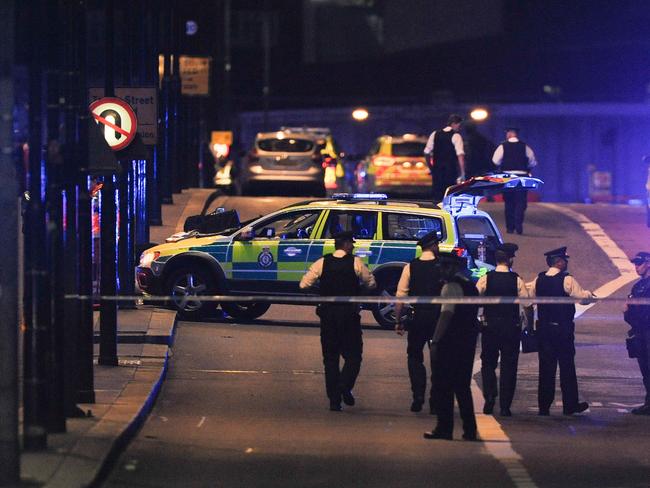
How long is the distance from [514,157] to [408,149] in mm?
8309

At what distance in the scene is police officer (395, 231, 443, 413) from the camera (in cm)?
1373

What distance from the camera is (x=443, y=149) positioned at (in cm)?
2569

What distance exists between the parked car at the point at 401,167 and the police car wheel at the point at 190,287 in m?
14.0

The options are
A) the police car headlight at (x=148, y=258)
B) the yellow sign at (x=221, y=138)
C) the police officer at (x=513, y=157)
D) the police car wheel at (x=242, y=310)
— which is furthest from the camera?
the yellow sign at (x=221, y=138)

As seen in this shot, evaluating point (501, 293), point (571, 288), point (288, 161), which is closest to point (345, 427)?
point (501, 293)

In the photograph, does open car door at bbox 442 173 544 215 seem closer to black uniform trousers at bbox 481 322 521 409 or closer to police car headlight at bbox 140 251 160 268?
police car headlight at bbox 140 251 160 268

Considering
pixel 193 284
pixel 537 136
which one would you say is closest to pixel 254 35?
pixel 537 136

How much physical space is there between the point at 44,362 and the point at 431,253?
4.47 meters

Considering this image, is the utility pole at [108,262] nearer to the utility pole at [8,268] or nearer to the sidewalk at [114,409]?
the sidewalk at [114,409]

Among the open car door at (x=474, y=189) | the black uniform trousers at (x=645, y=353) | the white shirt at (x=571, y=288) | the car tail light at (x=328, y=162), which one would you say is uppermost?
the car tail light at (x=328, y=162)

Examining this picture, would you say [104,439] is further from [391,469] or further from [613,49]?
[613,49]

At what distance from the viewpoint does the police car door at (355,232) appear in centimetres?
1964

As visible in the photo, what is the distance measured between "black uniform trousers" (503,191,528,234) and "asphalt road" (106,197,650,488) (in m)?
6.52

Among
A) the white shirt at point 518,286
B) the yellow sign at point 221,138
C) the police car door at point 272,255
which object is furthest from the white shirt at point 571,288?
the yellow sign at point 221,138
